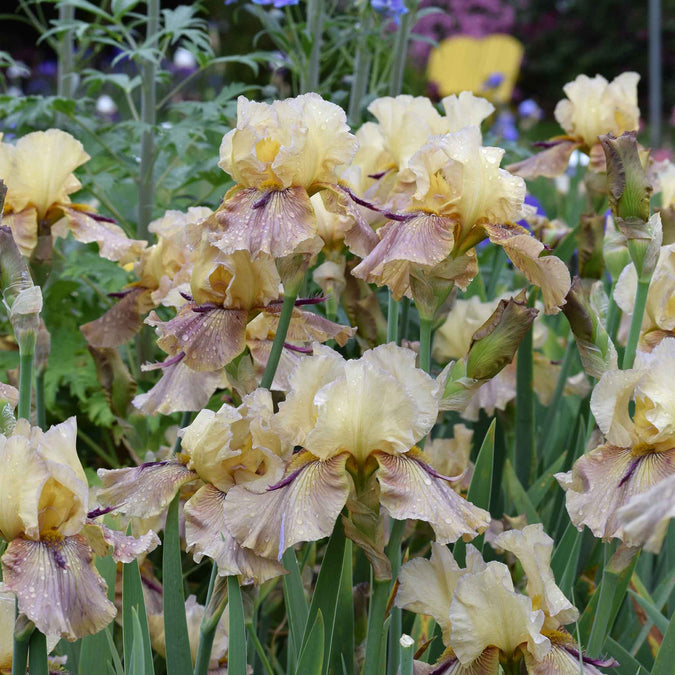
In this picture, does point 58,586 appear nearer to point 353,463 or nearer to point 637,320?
point 353,463

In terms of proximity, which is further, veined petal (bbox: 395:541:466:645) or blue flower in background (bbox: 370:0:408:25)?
blue flower in background (bbox: 370:0:408:25)

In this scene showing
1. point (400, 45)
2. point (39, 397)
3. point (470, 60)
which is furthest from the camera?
point (470, 60)

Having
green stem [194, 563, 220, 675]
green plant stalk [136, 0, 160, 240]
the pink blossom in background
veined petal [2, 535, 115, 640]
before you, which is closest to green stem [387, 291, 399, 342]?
green stem [194, 563, 220, 675]

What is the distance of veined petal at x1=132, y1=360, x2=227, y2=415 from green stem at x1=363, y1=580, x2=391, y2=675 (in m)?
0.36

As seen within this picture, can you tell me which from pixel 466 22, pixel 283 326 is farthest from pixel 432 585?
pixel 466 22

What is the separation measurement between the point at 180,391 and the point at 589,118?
1106 millimetres

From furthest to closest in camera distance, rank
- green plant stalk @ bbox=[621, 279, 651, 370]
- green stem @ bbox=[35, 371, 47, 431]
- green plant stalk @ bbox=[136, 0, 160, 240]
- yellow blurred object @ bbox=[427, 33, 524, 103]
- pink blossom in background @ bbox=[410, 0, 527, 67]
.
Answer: pink blossom in background @ bbox=[410, 0, 527, 67] < yellow blurred object @ bbox=[427, 33, 524, 103] < green plant stalk @ bbox=[136, 0, 160, 240] < green stem @ bbox=[35, 371, 47, 431] < green plant stalk @ bbox=[621, 279, 651, 370]

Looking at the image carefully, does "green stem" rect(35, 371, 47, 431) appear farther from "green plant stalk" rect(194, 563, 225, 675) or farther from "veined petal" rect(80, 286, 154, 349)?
"green plant stalk" rect(194, 563, 225, 675)

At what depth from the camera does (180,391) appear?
1.23 metres

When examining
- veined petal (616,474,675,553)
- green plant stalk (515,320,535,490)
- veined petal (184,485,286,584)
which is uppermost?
veined petal (616,474,675,553)

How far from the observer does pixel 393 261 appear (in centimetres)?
109

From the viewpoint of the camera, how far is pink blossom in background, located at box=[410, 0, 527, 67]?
43.2ft

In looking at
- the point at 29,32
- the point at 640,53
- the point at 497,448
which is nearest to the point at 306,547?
the point at 497,448

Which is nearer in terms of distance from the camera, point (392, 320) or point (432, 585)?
point (432, 585)
